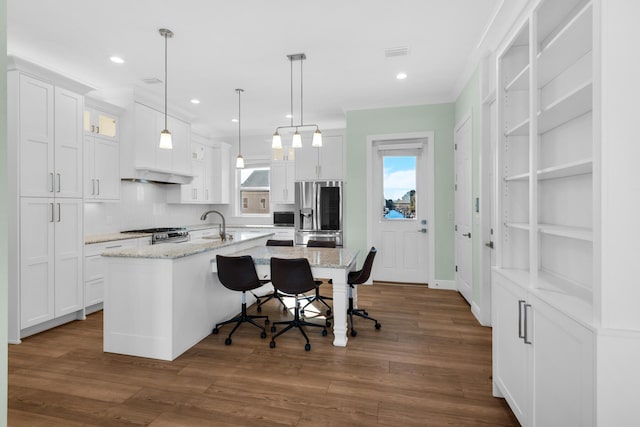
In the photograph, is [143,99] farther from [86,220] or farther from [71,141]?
[86,220]

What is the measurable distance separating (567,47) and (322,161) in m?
4.36

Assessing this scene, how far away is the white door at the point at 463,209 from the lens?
413cm

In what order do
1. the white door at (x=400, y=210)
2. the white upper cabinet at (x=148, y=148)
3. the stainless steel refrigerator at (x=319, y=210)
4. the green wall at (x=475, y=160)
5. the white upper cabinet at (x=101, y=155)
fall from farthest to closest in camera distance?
1. the stainless steel refrigerator at (x=319, y=210)
2. the white door at (x=400, y=210)
3. the white upper cabinet at (x=148, y=148)
4. the white upper cabinet at (x=101, y=155)
5. the green wall at (x=475, y=160)

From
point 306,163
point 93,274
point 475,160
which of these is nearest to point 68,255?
point 93,274

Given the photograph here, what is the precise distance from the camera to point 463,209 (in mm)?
4406

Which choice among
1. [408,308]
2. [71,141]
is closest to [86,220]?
[71,141]

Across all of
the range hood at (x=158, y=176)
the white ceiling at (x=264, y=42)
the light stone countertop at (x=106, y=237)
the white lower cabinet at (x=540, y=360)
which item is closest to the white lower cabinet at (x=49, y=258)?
the light stone countertop at (x=106, y=237)

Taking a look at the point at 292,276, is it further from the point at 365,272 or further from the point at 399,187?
the point at 399,187

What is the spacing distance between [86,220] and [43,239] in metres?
1.23

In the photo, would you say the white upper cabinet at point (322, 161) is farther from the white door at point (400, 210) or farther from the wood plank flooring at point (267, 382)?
the wood plank flooring at point (267, 382)

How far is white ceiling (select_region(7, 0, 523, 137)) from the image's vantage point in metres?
2.69

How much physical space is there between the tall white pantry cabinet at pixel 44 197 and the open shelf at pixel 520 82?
158 inches

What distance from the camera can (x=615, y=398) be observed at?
3.67 ft

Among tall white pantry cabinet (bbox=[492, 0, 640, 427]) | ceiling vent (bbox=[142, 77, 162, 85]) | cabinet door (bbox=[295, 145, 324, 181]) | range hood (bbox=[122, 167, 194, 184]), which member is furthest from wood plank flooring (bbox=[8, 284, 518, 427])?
cabinet door (bbox=[295, 145, 324, 181])
